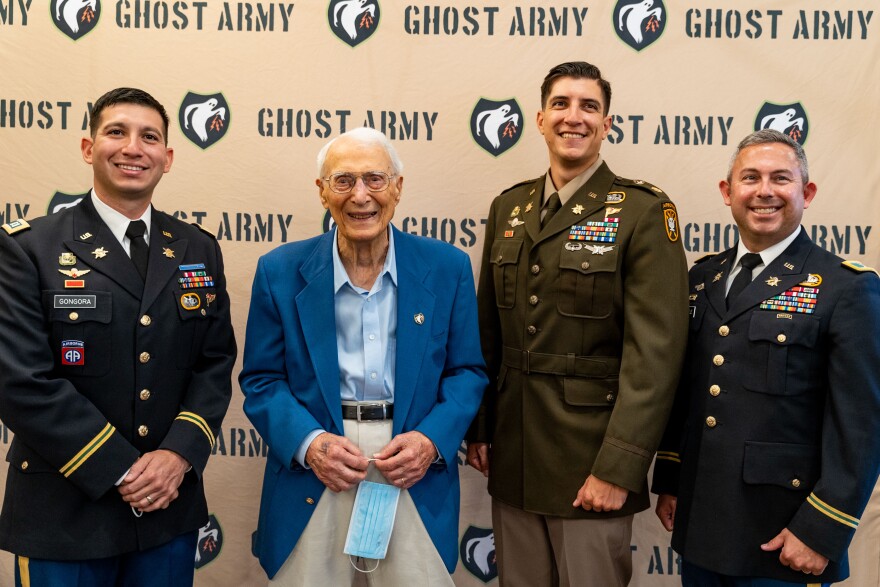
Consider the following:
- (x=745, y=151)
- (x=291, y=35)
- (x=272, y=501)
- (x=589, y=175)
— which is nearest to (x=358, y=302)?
(x=272, y=501)

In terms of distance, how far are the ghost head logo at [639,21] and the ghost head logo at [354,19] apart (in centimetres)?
95

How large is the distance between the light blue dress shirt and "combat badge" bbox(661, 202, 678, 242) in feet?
2.67

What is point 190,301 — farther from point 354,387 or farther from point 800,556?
point 800,556

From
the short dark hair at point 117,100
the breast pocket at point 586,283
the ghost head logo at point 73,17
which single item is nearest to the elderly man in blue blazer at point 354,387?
the breast pocket at point 586,283

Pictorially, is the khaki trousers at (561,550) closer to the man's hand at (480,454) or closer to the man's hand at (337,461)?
the man's hand at (480,454)

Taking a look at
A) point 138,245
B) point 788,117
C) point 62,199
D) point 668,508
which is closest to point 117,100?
point 138,245

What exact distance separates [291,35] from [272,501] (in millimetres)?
1839

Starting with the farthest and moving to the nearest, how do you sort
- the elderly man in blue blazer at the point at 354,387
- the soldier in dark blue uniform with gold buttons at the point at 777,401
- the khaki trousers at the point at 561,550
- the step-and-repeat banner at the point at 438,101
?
the step-and-repeat banner at the point at 438,101, the khaki trousers at the point at 561,550, the elderly man in blue blazer at the point at 354,387, the soldier in dark blue uniform with gold buttons at the point at 777,401

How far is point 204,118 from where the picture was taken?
2.93 metres

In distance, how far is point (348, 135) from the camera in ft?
6.48

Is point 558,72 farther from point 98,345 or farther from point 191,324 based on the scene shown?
point 98,345

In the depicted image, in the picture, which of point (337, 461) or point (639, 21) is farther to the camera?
point (639, 21)

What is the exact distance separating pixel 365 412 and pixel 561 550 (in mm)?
766

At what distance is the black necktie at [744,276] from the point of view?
6.68 feet
